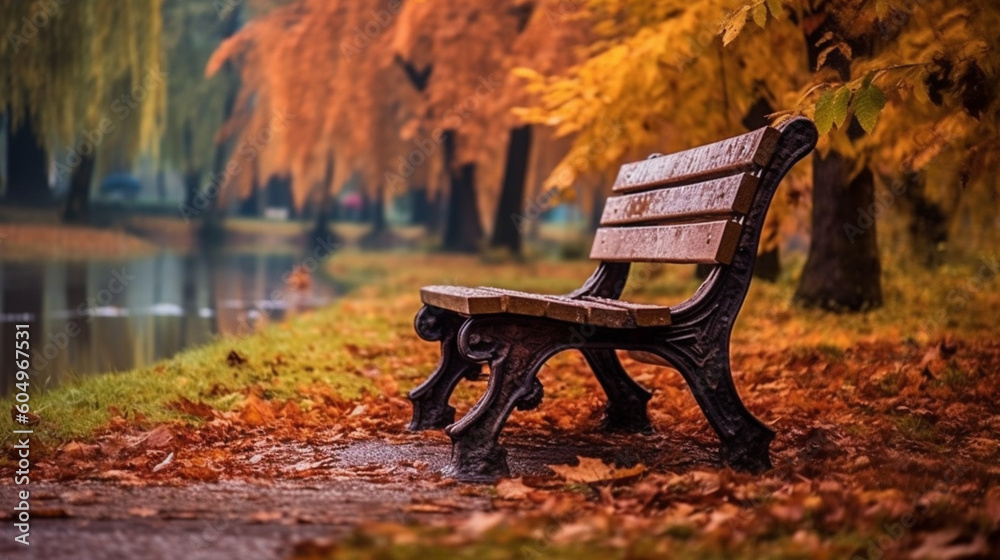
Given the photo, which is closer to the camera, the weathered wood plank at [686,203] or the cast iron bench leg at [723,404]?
the weathered wood plank at [686,203]

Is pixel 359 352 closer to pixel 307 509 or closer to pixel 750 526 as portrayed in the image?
pixel 307 509

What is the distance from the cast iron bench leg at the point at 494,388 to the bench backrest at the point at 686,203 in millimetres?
746

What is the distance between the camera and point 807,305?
9586 mm

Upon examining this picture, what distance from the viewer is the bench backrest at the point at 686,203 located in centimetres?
419

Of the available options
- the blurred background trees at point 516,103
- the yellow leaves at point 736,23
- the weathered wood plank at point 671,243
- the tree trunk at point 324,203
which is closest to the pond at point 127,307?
the blurred background trees at point 516,103

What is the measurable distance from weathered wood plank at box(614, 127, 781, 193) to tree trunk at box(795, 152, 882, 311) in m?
4.17

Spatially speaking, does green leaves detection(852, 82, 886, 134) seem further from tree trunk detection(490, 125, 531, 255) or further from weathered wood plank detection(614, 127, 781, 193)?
tree trunk detection(490, 125, 531, 255)

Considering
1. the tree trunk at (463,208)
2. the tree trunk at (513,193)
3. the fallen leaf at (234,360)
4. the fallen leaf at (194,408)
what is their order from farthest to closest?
the tree trunk at (463,208)
the tree trunk at (513,193)
the fallen leaf at (234,360)
the fallen leaf at (194,408)

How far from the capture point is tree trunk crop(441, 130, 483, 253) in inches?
1006

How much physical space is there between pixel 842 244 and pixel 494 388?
607 centimetres

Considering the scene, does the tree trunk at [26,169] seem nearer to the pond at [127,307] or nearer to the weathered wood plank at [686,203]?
the pond at [127,307]

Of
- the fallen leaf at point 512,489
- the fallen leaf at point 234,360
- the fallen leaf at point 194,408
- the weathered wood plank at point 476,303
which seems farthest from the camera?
the fallen leaf at point 234,360

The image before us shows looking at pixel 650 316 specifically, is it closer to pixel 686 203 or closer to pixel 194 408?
pixel 686 203

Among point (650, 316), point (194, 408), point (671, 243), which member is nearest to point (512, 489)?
point (650, 316)
